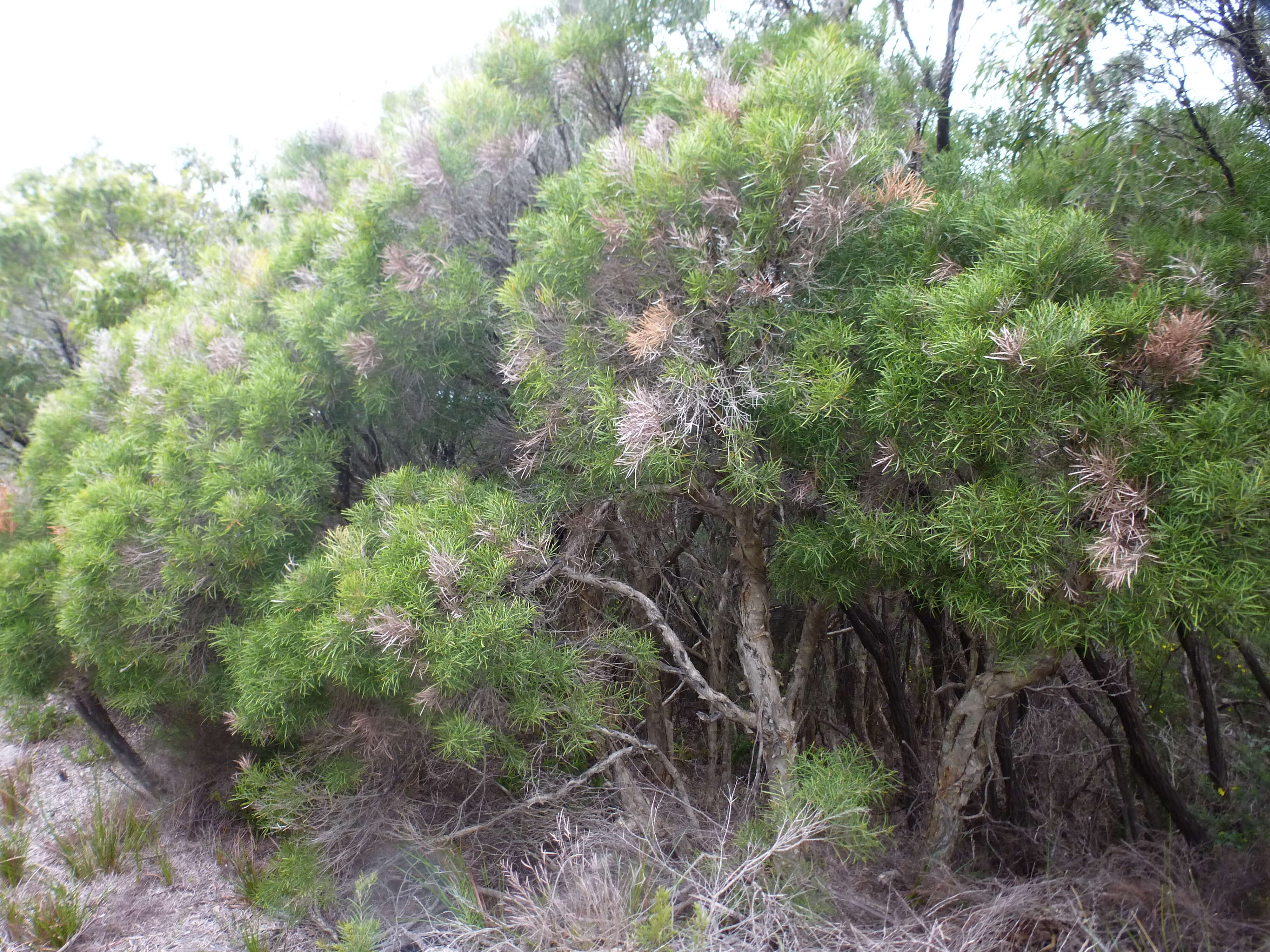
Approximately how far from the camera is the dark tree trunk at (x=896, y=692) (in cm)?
501

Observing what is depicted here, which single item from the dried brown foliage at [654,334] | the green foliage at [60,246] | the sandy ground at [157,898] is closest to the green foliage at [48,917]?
the sandy ground at [157,898]

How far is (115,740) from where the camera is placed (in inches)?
242

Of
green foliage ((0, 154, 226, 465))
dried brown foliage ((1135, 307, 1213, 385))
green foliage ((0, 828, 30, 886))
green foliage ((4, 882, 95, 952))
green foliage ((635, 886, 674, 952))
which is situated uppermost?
green foliage ((0, 154, 226, 465))

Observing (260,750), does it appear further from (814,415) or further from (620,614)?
(814,415)

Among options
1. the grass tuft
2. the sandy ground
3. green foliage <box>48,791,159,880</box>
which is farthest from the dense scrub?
the grass tuft

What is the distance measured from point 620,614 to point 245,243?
4.76 metres

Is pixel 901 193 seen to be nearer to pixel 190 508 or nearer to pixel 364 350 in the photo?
pixel 364 350

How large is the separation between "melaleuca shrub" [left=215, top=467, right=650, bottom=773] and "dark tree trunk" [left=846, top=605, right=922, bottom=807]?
1974 mm

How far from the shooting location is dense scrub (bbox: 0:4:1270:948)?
265 cm

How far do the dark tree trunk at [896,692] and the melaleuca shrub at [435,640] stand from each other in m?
1.97

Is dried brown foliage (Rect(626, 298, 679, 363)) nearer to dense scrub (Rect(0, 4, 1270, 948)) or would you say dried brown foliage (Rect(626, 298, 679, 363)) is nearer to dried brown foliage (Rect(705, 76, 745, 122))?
dense scrub (Rect(0, 4, 1270, 948))

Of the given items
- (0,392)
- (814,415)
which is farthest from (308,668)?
(0,392)

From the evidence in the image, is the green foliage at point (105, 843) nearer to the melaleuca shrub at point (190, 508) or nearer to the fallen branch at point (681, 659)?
the melaleuca shrub at point (190, 508)

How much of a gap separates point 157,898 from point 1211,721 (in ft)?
24.2
